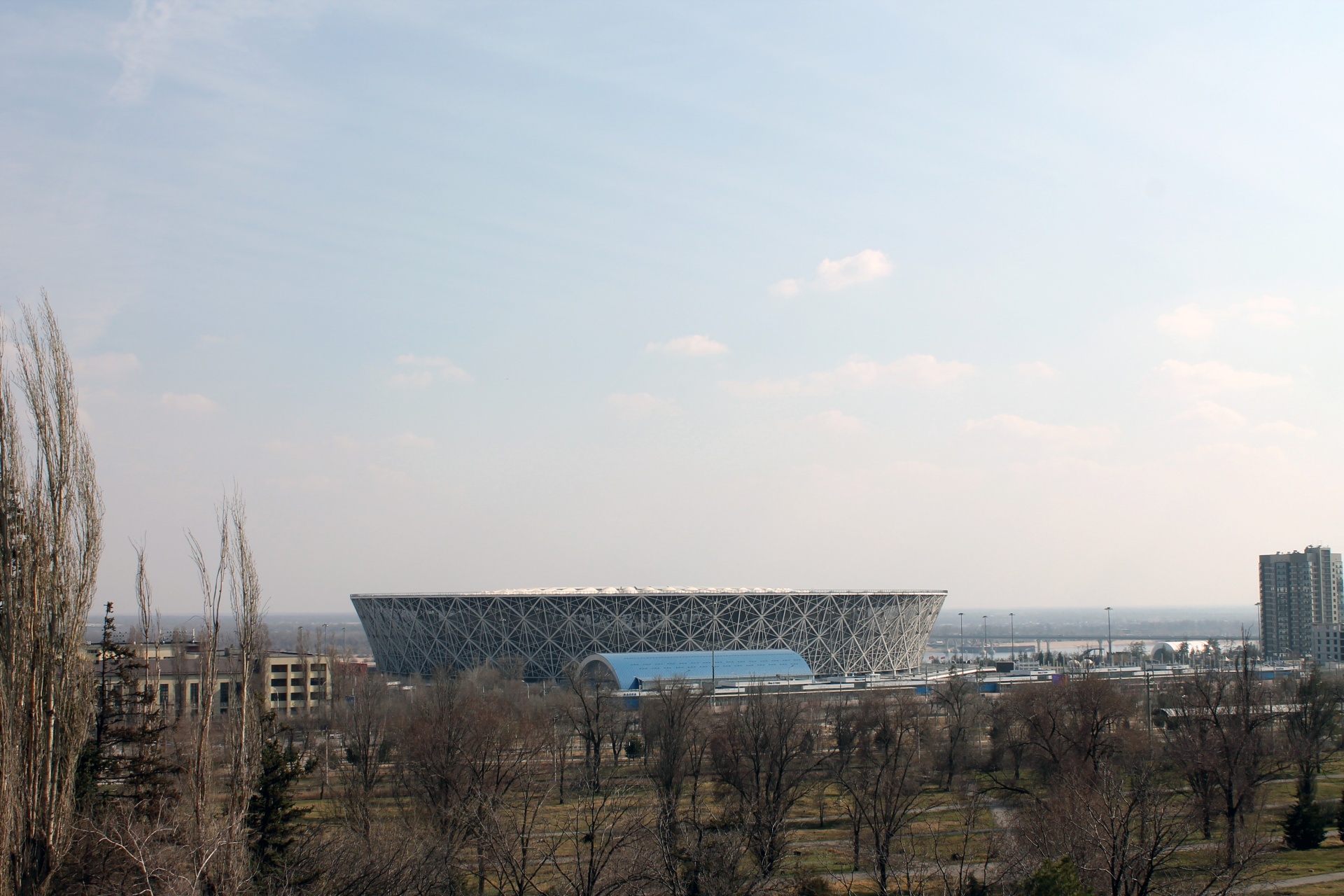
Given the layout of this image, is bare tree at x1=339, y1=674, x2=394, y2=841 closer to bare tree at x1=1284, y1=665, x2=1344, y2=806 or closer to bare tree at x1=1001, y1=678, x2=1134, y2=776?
bare tree at x1=1001, y1=678, x2=1134, y2=776

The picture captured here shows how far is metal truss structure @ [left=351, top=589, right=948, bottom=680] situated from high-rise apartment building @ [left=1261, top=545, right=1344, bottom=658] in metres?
77.8

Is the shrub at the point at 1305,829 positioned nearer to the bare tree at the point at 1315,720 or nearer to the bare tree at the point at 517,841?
the bare tree at the point at 1315,720

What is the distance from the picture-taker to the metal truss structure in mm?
78250

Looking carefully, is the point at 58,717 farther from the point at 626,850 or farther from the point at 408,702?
the point at 408,702

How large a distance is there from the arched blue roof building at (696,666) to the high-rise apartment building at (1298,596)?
284 ft

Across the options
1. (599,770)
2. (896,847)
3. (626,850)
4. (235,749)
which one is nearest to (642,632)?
(599,770)

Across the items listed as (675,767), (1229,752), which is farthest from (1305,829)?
(675,767)

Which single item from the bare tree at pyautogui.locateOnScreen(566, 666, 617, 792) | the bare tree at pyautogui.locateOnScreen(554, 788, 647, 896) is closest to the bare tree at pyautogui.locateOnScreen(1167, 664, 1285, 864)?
the bare tree at pyautogui.locateOnScreen(554, 788, 647, 896)

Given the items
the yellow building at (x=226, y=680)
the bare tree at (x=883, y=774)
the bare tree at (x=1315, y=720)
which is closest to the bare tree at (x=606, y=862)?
the bare tree at (x=883, y=774)

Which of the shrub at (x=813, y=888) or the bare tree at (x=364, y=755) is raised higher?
the bare tree at (x=364, y=755)

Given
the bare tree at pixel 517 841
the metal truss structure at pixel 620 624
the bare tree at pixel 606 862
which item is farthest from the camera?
the metal truss structure at pixel 620 624

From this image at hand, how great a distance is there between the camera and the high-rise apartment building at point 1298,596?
135875mm

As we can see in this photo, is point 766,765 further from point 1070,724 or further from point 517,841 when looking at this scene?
point 517,841

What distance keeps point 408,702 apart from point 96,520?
42423mm
